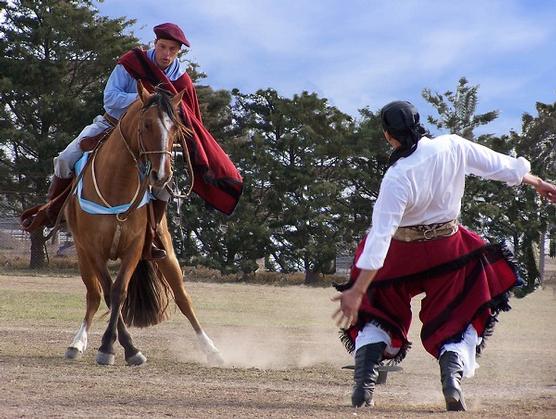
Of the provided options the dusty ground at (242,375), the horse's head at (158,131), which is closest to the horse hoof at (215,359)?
the dusty ground at (242,375)

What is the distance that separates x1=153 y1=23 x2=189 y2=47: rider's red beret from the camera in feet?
28.4

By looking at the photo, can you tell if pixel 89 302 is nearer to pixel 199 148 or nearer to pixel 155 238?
pixel 155 238

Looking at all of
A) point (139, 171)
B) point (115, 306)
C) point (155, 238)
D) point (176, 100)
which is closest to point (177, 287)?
point (155, 238)

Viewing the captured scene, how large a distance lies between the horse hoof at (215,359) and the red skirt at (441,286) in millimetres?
3277

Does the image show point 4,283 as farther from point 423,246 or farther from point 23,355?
point 423,246

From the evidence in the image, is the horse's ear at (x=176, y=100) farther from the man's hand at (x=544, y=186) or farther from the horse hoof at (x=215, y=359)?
the man's hand at (x=544, y=186)

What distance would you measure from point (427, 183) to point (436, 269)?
589 millimetres

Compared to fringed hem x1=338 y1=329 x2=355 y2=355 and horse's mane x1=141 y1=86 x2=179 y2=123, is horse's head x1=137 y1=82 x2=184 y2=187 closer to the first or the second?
horse's mane x1=141 y1=86 x2=179 y2=123

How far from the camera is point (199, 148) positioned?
898cm

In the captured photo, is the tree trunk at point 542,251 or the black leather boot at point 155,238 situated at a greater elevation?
the tree trunk at point 542,251

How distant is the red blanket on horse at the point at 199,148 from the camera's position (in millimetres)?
8836

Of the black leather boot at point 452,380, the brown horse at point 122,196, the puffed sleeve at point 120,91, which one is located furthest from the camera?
the puffed sleeve at point 120,91

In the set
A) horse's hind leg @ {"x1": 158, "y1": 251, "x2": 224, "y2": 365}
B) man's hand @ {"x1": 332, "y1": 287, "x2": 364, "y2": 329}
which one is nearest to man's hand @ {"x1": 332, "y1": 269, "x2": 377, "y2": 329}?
man's hand @ {"x1": 332, "y1": 287, "x2": 364, "y2": 329}

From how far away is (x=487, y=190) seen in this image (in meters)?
28.9
